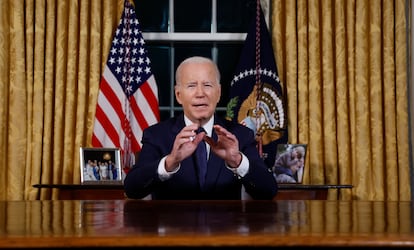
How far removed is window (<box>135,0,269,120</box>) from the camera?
4.90 meters

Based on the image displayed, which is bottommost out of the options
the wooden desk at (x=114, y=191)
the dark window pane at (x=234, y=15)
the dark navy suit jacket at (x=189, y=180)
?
the wooden desk at (x=114, y=191)

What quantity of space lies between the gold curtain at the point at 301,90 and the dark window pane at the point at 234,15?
33cm

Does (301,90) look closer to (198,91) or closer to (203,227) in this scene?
(198,91)

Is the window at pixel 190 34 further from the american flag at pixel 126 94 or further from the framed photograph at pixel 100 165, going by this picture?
the framed photograph at pixel 100 165

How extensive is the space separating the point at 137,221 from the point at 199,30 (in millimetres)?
3515

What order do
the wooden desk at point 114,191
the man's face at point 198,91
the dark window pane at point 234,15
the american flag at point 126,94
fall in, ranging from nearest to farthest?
the man's face at point 198,91, the wooden desk at point 114,191, the american flag at point 126,94, the dark window pane at point 234,15

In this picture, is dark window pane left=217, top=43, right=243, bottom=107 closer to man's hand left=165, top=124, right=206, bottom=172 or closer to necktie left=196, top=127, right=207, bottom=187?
necktie left=196, top=127, right=207, bottom=187

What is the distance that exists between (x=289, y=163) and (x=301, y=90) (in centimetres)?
53

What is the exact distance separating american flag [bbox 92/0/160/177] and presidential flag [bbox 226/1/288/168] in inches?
20.9

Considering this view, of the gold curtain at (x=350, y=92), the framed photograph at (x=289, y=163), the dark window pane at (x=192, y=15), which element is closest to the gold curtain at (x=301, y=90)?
the gold curtain at (x=350, y=92)

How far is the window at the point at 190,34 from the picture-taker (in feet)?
16.1

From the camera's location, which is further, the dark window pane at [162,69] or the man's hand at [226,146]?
the dark window pane at [162,69]

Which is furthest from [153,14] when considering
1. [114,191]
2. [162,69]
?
[114,191]

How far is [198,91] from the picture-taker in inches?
108
